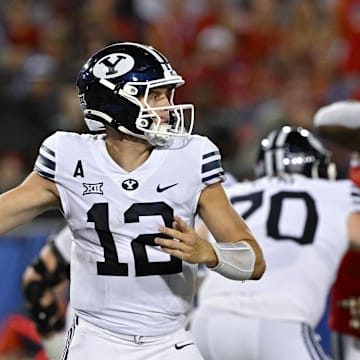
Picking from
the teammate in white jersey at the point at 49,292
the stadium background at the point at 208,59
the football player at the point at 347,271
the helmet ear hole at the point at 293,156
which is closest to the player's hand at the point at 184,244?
the helmet ear hole at the point at 293,156

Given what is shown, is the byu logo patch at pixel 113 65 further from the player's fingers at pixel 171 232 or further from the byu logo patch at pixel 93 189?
the player's fingers at pixel 171 232

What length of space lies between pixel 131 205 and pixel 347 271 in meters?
1.66

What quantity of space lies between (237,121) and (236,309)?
4.18m

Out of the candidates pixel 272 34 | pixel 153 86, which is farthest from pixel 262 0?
pixel 153 86

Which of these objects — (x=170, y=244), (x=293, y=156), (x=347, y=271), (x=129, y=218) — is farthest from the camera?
(x=347, y=271)

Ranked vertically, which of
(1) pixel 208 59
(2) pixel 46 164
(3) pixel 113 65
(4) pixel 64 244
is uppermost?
(1) pixel 208 59

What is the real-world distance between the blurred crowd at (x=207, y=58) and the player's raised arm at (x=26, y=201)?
4058 mm

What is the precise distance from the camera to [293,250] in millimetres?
4051

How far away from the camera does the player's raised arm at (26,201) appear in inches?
129

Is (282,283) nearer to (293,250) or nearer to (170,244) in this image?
(293,250)

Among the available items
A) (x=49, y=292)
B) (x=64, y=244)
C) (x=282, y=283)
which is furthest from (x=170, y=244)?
(x=49, y=292)

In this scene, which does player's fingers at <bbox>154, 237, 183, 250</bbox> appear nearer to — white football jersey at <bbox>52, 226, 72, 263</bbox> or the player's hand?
the player's hand

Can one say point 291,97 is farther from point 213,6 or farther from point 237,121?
point 213,6

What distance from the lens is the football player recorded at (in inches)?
177
